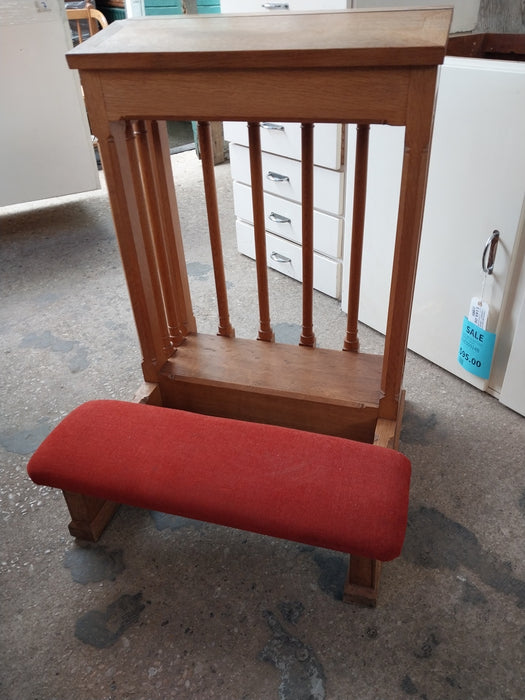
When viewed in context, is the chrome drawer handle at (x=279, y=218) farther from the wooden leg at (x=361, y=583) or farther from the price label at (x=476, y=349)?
the wooden leg at (x=361, y=583)

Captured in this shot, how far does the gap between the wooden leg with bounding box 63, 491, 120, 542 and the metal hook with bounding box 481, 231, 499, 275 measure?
113 centimetres

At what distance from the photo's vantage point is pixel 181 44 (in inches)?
42.9

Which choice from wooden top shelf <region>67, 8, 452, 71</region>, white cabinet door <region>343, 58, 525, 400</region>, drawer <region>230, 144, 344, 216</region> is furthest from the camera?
drawer <region>230, 144, 344, 216</region>

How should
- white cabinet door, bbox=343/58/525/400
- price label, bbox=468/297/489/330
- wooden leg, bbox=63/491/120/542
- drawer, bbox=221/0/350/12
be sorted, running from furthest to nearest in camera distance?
drawer, bbox=221/0/350/12, price label, bbox=468/297/489/330, white cabinet door, bbox=343/58/525/400, wooden leg, bbox=63/491/120/542

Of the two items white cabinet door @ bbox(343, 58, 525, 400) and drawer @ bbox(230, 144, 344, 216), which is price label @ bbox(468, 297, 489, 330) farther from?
drawer @ bbox(230, 144, 344, 216)

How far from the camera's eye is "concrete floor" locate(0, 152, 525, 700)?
110 cm

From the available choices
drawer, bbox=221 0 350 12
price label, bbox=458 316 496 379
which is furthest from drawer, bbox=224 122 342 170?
price label, bbox=458 316 496 379

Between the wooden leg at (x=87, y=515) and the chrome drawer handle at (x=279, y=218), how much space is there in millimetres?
1307

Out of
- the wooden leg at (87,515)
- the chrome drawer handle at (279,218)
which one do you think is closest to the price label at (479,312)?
the chrome drawer handle at (279,218)

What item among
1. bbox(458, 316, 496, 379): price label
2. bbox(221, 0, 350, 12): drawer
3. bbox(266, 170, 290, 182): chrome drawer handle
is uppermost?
bbox(221, 0, 350, 12): drawer

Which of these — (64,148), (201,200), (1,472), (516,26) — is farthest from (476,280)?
(64,148)

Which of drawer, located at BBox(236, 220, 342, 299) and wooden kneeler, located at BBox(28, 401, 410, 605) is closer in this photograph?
wooden kneeler, located at BBox(28, 401, 410, 605)

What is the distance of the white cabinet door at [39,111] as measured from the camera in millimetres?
2545

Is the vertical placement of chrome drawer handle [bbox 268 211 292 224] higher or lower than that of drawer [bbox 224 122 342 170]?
lower
